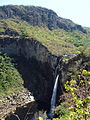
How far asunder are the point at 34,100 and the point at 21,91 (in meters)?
4.46

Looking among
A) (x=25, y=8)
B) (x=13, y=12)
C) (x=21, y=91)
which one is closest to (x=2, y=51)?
(x=21, y=91)

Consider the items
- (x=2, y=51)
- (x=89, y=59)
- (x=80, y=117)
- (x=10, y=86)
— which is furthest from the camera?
(x=2, y=51)

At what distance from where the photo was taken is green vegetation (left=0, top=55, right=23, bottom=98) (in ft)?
162

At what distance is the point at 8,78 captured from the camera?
173 feet

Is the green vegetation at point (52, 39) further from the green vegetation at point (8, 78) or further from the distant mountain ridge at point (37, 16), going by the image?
the green vegetation at point (8, 78)

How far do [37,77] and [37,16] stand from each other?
57.0 meters

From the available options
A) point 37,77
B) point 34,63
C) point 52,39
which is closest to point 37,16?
point 52,39

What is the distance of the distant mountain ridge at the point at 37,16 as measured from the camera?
103312mm

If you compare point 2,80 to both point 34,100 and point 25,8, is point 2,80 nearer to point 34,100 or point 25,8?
point 34,100

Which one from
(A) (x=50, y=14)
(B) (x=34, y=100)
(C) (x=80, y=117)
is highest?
(C) (x=80, y=117)

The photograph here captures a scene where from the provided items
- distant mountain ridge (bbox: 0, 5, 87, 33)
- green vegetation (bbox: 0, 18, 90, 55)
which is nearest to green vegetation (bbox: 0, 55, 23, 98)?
green vegetation (bbox: 0, 18, 90, 55)

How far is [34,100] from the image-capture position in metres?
47.5

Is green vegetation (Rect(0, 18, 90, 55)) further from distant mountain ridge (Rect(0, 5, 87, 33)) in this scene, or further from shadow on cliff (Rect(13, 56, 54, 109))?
shadow on cliff (Rect(13, 56, 54, 109))

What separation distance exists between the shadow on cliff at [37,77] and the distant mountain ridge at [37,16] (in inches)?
1731
